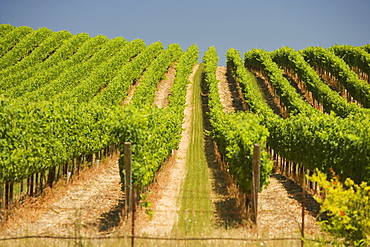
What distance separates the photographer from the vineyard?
1689 cm

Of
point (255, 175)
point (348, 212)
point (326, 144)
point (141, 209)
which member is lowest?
point (141, 209)

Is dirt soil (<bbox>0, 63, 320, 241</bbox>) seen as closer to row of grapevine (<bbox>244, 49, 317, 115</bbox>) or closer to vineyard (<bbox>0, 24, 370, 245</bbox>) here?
vineyard (<bbox>0, 24, 370, 245</bbox>)

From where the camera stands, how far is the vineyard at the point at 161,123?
1689 centimetres

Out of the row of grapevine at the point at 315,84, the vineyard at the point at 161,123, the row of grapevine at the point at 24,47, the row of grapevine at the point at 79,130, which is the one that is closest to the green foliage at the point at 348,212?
the vineyard at the point at 161,123

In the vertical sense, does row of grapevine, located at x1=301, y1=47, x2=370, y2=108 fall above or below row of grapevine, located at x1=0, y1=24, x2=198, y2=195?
above

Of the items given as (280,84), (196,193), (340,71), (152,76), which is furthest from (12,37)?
(196,193)

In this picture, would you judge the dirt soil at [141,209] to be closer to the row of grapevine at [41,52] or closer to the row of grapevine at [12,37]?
the row of grapevine at [41,52]

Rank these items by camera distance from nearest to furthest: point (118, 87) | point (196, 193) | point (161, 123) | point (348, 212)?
point (348, 212) < point (196, 193) < point (161, 123) < point (118, 87)

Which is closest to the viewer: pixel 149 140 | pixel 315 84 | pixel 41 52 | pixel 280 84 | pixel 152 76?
pixel 149 140

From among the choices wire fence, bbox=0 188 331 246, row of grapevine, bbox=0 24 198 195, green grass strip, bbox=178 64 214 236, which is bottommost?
wire fence, bbox=0 188 331 246

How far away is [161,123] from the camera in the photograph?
2280 cm

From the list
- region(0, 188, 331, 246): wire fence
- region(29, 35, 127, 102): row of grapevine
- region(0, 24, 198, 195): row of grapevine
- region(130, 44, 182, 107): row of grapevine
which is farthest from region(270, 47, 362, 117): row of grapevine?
region(29, 35, 127, 102): row of grapevine

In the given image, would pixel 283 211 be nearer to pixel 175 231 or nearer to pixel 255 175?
pixel 255 175

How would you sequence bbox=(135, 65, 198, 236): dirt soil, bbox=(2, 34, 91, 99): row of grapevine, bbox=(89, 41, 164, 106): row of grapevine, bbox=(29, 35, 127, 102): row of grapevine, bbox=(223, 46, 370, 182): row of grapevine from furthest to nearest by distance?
bbox=(2, 34, 91, 99): row of grapevine
bbox=(29, 35, 127, 102): row of grapevine
bbox=(89, 41, 164, 106): row of grapevine
bbox=(223, 46, 370, 182): row of grapevine
bbox=(135, 65, 198, 236): dirt soil
